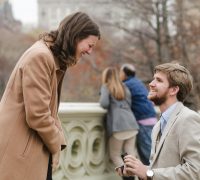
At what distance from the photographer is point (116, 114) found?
670 centimetres

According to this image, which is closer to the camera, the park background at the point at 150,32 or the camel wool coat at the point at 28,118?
the camel wool coat at the point at 28,118

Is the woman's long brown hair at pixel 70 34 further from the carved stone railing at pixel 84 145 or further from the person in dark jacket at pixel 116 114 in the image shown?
the person in dark jacket at pixel 116 114

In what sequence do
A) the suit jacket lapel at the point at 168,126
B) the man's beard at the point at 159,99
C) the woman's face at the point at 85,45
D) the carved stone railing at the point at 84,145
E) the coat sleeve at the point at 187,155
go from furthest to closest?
the carved stone railing at the point at 84,145 → the woman's face at the point at 85,45 → the man's beard at the point at 159,99 → the suit jacket lapel at the point at 168,126 → the coat sleeve at the point at 187,155

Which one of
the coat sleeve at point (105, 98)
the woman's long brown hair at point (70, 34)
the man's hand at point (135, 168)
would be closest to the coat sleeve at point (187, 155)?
the man's hand at point (135, 168)

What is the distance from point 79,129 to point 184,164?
3.52 meters

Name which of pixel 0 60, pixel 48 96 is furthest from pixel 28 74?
pixel 0 60

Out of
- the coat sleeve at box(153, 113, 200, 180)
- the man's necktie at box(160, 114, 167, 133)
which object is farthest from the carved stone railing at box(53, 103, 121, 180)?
the coat sleeve at box(153, 113, 200, 180)

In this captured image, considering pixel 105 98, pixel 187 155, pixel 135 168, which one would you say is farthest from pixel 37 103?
pixel 105 98

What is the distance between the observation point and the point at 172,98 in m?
3.22

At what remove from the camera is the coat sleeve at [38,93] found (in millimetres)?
3160

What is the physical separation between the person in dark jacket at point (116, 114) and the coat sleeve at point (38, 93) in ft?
11.3

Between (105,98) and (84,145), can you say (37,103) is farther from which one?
(105,98)

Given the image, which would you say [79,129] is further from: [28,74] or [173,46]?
[173,46]

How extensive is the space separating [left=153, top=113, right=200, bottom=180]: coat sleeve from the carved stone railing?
10.1 feet
